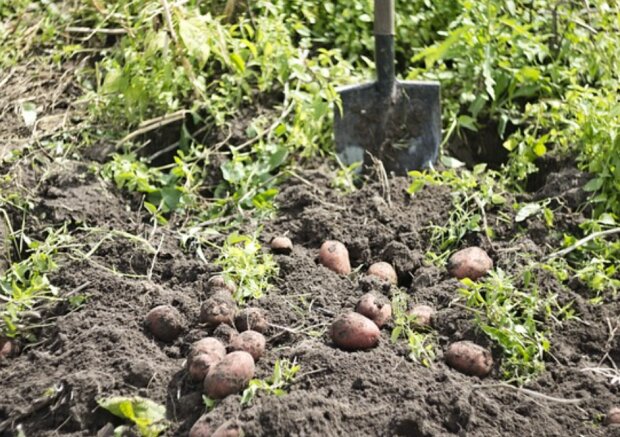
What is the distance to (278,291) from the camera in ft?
10.3

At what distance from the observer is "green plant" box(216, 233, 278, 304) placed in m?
3.08

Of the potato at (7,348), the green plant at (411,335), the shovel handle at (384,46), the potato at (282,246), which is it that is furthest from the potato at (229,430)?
the shovel handle at (384,46)

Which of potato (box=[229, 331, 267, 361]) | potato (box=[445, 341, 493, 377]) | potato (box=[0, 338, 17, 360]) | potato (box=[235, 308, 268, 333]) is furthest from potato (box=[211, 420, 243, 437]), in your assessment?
potato (box=[0, 338, 17, 360])

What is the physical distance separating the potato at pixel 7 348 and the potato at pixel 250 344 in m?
0.69

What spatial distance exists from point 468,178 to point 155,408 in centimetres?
156

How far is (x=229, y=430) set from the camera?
245cm

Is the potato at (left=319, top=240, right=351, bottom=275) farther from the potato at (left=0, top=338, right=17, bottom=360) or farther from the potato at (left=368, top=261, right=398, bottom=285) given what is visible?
the potato at (left=0, top=338, right=17, bottom=360)

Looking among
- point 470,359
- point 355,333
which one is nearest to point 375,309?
point 355,333

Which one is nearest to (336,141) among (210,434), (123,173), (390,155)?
(390,155)

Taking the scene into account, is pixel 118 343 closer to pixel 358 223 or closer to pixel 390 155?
pixel 358 223

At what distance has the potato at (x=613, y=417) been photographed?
8.61 feet

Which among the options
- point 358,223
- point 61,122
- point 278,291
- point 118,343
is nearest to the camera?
point 118,343

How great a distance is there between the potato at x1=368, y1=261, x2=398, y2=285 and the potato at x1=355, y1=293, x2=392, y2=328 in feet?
0.78

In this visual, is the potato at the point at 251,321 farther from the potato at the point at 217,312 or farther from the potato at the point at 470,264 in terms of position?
the potato at the point at 470,264
